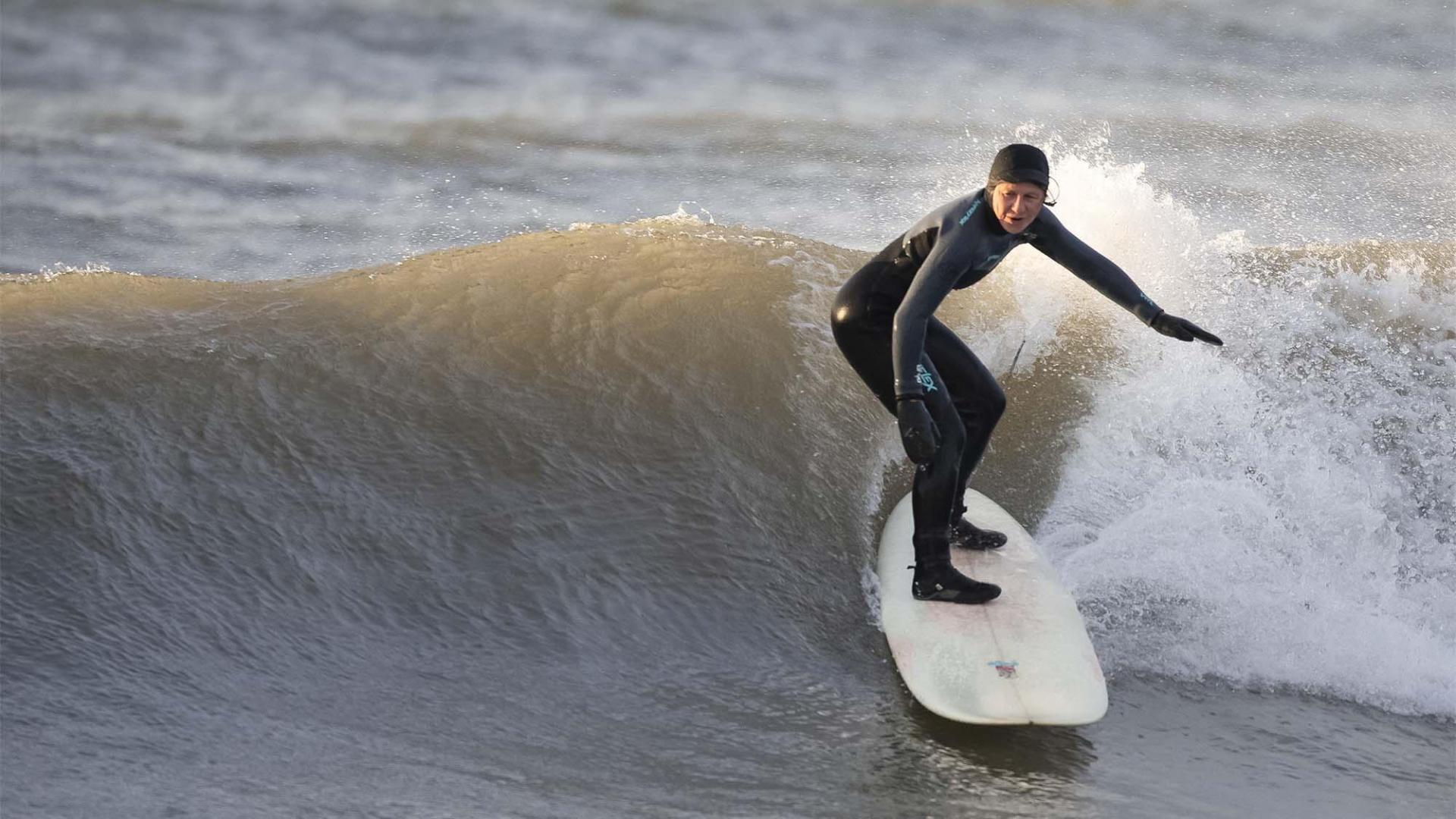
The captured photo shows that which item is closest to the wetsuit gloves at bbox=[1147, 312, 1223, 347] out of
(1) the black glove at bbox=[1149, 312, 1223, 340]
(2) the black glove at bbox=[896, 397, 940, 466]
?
(1) the black glove at bbox=[1149, 312, 1223, 340]

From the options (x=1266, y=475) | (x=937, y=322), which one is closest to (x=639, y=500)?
(x=937, y=322)

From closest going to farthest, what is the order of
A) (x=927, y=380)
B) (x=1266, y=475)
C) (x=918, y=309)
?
(x=918, y=309), (x=927, y=380), (x=1266, y=475)

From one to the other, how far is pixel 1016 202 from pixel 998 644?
142 cm

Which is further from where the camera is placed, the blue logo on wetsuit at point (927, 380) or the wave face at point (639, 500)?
the blue logo on wetsuit at point (927, 380)

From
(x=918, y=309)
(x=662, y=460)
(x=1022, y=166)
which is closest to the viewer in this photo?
(x=1022, y=166)

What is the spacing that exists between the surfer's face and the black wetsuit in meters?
0.07

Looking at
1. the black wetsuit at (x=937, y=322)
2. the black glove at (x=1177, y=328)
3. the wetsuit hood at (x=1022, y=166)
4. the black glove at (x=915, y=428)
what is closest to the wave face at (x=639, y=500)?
the black wetsuit at (x=937, y=322)

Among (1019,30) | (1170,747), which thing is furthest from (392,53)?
(1170,747)

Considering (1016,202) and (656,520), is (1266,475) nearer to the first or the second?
(1016,202)

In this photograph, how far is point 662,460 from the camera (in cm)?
532

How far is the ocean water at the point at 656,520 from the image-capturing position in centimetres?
380

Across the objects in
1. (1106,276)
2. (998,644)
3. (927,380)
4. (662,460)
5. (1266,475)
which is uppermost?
(1106,276)

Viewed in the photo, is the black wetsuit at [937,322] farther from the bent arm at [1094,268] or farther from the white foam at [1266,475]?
the white foam at [1266,475]

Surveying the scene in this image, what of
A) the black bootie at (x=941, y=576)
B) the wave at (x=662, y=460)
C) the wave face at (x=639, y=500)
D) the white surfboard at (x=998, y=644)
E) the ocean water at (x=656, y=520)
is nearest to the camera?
the ocean water at (x=656, y=520)
